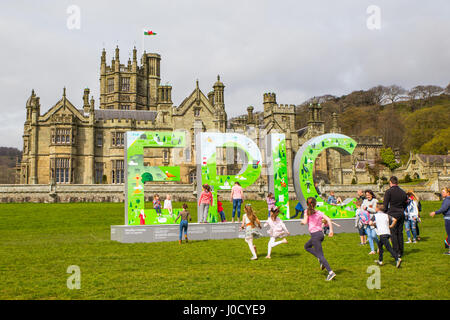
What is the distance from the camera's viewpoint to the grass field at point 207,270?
8758 millimetres

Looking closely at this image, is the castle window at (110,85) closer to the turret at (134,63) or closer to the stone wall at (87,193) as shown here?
the turret at (134,63)

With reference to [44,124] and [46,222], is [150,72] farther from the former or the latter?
[46,222]

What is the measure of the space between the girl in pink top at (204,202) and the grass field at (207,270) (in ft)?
5.58

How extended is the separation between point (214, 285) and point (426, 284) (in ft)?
15.3

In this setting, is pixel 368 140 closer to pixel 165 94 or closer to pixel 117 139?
pixel 165 94

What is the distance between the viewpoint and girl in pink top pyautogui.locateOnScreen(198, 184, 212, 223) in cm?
1880

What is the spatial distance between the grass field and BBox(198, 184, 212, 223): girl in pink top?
1701 millimetres

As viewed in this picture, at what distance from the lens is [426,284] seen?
9.24 meters

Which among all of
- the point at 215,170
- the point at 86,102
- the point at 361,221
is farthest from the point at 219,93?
the point at 361,221

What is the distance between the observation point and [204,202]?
18797mm

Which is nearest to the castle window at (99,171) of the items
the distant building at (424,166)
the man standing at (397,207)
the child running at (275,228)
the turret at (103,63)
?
the turret at (103,63)
